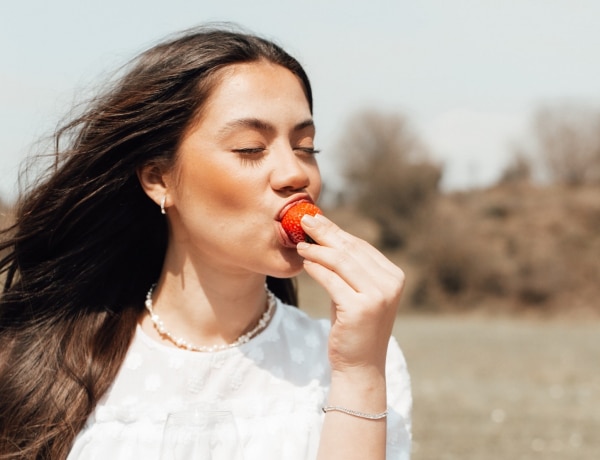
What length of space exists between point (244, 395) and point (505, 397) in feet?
36.8

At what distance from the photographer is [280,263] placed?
2904mm

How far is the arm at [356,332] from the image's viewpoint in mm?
2594

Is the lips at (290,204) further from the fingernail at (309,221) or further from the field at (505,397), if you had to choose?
the field at (505,397)

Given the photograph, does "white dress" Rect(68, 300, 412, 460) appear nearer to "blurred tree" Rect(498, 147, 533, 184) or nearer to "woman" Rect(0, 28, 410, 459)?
"woman" Rect(0, 28, 410, 459)

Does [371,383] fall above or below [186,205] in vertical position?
below

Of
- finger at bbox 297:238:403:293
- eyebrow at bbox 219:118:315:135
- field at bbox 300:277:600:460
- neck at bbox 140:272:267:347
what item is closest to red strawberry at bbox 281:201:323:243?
finger at bbox 297:238:403:293

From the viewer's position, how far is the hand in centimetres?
259

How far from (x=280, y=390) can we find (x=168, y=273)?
0.64 metres

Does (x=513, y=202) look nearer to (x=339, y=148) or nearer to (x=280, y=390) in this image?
(x=339, y=148)

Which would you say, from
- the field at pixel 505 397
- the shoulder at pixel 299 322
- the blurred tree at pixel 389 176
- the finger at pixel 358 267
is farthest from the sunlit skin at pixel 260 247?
the blurred tree at pixel 389 176

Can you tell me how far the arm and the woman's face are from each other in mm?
233

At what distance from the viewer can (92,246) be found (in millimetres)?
3490

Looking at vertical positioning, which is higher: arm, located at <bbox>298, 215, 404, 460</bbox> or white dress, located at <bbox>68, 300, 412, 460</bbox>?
arm, located at <bbox>298, 215, 404, 460</bbox>

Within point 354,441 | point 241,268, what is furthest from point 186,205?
point 354,441
